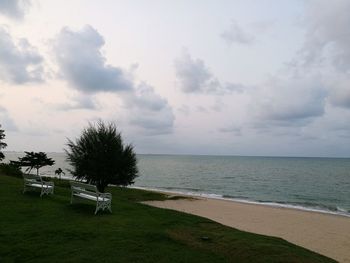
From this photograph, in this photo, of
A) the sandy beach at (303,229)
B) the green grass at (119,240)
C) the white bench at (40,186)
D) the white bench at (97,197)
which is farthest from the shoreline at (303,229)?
the white bench at (40,186)

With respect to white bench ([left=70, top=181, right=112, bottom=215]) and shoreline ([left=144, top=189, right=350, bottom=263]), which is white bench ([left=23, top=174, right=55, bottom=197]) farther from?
shoreline ([left=144, top=189, right=350, bottom=263])

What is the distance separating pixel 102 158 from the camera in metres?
24.5

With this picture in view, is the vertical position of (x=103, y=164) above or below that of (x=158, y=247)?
above

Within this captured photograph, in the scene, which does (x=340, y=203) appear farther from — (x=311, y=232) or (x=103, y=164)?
(x=103, y=164)

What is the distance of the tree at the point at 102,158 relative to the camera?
24.6 m

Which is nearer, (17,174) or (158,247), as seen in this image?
A: (158,247)

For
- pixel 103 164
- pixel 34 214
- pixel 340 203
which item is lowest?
pixel 340 203

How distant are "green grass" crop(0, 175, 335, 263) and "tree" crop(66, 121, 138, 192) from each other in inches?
409

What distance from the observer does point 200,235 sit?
11.0 meters

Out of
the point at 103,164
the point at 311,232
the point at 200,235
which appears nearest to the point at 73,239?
the point at 200,235

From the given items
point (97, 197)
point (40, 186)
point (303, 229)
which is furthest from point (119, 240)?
point (303, 229)

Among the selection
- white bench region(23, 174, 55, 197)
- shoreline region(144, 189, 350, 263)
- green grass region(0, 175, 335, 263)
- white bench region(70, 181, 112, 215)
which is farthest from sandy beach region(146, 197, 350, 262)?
white bench region(23, 174, 55, 197)

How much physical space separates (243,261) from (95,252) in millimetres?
3154

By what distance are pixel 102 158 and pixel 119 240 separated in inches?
604
